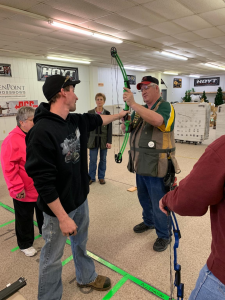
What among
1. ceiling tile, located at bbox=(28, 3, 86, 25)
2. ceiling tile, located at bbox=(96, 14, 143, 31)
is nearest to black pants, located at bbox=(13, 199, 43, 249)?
ceiling tile, located at bbox=(28, 3, 86, 25)

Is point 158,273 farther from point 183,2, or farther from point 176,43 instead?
point 176,43

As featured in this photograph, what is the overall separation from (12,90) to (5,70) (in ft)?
2.32

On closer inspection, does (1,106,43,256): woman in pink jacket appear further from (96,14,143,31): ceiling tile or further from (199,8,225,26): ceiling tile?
(199,8,225,26): ceiling tile

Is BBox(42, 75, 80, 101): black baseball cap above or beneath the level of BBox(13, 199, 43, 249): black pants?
above

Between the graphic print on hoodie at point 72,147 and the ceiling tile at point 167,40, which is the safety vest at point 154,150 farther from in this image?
the ceiling tile at point 167,40

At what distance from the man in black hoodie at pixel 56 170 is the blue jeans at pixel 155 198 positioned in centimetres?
80

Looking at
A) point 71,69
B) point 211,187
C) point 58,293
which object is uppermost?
point 71,69

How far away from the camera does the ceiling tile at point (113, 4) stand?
3.85 meters

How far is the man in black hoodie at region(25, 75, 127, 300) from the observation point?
50.8 inches

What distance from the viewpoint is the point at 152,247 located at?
7.63 feet

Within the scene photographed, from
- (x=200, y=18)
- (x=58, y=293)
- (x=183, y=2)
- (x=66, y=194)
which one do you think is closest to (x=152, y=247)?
(x=58, y=293)

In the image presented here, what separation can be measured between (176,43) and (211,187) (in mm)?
7504

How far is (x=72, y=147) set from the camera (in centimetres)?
146

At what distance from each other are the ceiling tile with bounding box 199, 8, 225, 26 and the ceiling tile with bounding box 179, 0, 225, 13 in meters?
0.22
